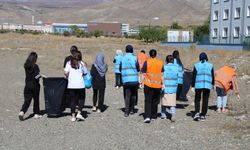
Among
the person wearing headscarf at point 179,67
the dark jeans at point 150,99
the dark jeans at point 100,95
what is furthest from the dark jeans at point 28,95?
the person wearing headscarf at point 179,67

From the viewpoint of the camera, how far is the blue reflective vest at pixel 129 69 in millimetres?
11859

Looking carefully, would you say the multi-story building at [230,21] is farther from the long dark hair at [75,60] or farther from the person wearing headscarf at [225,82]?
the long dark hair at [75,60]

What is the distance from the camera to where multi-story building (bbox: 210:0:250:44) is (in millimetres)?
62281

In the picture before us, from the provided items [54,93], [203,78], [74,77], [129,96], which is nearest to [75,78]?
[74,77]

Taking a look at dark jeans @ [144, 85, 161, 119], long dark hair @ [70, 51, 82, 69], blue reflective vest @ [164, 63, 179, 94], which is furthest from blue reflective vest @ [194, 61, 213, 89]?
long dark hair @ [70, 51, 82, 69]

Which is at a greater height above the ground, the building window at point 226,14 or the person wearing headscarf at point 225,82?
the building window at point 226,14

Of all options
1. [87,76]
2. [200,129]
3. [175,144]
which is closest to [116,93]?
[87,76]

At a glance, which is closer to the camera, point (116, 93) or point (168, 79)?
point (168, 79)

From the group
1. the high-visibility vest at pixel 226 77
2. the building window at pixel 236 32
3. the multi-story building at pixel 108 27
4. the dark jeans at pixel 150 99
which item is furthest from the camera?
the multi-story building at pixel 108 27

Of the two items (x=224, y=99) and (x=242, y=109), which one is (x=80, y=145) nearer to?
(x=224, y=99)

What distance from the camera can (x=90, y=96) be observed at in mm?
16672

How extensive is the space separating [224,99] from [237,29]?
54095 millimetres

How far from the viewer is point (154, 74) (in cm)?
1112

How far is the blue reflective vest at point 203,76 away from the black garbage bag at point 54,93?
3.36 metres
